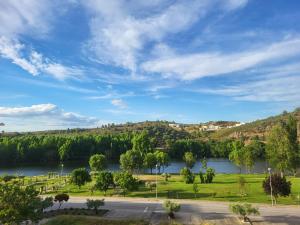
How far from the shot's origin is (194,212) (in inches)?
1885

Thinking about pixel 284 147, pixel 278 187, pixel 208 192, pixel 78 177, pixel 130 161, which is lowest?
pixel 208 192

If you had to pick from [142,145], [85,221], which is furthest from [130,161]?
[85,221]

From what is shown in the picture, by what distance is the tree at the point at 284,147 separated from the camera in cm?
8756

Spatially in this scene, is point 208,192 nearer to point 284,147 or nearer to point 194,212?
point 194,212

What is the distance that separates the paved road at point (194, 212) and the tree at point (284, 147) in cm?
3910

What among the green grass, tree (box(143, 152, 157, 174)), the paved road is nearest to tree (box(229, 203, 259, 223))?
the paved road

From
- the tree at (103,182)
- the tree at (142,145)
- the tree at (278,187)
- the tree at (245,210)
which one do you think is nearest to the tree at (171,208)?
the tree at (245,210)

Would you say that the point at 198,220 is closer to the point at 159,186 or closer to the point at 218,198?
the point at 218,198

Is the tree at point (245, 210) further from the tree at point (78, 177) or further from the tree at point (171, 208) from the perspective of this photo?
the tree at point (78, 177)

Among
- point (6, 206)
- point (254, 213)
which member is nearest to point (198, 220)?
point (254, 213)

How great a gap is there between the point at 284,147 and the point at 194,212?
48253mm

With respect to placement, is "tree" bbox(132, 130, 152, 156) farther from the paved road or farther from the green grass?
the green grass

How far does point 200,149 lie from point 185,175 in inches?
4711

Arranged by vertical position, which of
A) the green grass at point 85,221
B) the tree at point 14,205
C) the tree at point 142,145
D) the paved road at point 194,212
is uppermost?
the tree at point 142,145
